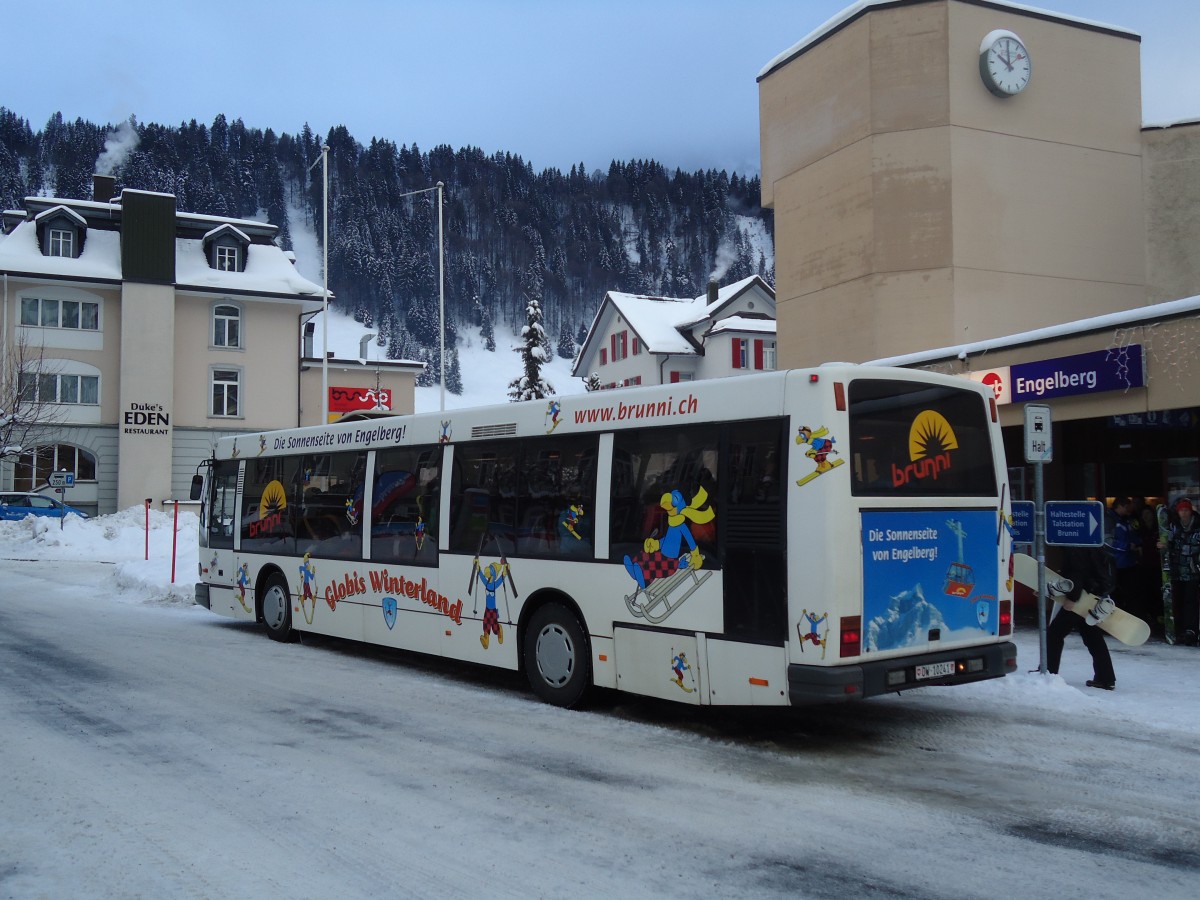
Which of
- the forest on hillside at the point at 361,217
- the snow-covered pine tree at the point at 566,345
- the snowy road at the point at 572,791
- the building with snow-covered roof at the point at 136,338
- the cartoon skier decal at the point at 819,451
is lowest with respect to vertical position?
the snowy road at the point at 572,791

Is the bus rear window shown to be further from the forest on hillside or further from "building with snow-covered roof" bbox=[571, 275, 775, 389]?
the forest on hillside

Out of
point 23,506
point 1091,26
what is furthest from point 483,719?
point 23,506

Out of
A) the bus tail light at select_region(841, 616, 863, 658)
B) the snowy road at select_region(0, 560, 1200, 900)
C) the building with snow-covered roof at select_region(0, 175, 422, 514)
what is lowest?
the snowy road at select_region(0, 560, 1200, 900)

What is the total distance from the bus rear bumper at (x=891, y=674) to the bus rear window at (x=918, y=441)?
1181 millimetres

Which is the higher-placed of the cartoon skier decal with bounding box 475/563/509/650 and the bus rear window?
the bus rear window

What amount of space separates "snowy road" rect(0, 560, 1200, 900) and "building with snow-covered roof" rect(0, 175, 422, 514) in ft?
→ 115

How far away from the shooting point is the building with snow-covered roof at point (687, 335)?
64312 mm

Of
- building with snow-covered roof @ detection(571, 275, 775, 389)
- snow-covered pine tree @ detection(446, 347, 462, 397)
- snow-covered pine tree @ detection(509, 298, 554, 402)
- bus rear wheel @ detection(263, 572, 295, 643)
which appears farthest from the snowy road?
snow-covered pine tree @ detection(446, 347, 462, 397)

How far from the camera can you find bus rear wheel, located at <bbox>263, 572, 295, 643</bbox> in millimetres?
13281

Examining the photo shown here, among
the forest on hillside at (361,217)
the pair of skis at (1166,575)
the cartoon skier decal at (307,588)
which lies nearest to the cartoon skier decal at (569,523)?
the cartoon skier decal at (307,588)

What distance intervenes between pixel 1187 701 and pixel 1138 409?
4.15m

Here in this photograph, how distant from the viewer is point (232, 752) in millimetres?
7355

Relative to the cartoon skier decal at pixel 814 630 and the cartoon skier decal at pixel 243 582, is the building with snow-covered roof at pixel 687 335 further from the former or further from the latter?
the cartoon skier decal at pixel 814 630

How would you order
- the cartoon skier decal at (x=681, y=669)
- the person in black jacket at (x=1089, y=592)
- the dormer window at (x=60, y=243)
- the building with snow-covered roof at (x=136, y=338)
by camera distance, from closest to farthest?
the cartoon skier decal at (x=681, y=669) < the person in black jacket at (x=1089, y=592) < the building with snow-covered roof at (x=136, y=338) < the dormer window at (x=60, y=243)
